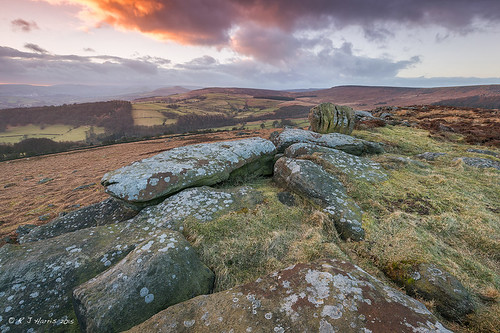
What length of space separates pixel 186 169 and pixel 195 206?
5.33ft

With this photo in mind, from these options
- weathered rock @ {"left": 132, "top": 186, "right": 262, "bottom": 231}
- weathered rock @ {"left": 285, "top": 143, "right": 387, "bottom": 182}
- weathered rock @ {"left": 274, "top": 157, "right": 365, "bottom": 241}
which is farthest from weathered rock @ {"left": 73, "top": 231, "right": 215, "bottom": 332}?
weathered rock @ {"left": 285, "top": 143, "right": 387, "bottom": 182}

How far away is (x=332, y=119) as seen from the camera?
14727mm

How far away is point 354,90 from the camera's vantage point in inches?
6988

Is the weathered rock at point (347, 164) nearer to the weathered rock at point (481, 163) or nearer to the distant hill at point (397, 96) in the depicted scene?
the weathered rock at point (481, 163)

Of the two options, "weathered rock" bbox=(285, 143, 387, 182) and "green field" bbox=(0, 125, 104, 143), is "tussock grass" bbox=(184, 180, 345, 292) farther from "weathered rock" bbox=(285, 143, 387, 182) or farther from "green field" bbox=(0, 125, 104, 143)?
"green field" bbox=(0, 125, 104, 143)

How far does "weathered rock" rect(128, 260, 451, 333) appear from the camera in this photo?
8.66 feet

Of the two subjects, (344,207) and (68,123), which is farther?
(68,123)

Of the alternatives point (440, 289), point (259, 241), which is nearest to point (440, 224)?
point (440, 289)

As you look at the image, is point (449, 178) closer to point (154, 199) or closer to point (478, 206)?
point (478, 206)

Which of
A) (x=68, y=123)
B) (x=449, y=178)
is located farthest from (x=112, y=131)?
(x=449, y=178)

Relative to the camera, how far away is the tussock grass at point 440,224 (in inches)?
175

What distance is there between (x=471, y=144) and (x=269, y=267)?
2000 centimetres

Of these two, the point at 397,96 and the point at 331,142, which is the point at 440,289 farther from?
the point at 397,96

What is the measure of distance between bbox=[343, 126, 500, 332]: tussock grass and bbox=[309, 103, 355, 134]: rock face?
600cm
